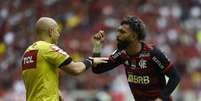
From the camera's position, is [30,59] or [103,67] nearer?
[30,59]

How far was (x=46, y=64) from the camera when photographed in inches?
338

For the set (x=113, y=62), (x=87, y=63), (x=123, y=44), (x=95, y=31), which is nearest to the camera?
(x=87, y=63)

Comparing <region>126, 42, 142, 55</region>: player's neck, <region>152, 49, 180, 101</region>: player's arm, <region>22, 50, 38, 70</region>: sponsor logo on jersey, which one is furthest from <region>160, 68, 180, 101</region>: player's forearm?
<region>22, 50, 38, 70</region>: sponsor logo on jersey

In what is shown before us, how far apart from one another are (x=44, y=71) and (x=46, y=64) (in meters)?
0.08

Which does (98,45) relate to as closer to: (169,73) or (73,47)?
(169,73)

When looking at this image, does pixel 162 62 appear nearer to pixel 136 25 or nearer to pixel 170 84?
pixel 170 84

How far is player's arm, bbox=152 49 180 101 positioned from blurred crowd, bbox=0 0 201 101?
821 centimetres

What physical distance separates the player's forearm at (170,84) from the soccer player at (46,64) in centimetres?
102

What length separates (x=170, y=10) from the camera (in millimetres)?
21781

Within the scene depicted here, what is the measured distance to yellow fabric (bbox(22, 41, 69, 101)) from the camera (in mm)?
8523

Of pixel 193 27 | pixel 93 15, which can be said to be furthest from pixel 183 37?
pixel 93 15

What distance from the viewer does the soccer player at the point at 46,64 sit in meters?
8.53

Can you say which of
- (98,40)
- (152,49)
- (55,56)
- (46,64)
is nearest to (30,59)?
(46,64)

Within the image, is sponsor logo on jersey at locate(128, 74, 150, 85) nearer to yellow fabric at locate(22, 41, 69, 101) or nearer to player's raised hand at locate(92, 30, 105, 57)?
player's raised hand at locate(92, 30, 105, 57)
